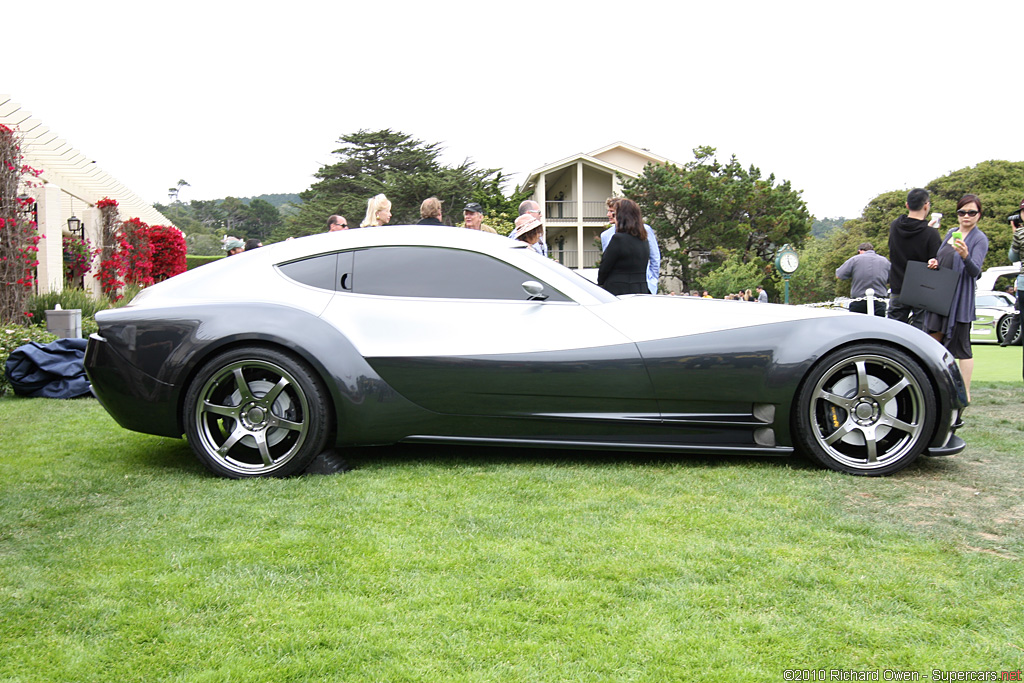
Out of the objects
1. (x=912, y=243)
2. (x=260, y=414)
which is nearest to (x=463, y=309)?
(x=260, y=414)

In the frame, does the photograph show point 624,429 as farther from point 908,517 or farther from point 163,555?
point 163,555

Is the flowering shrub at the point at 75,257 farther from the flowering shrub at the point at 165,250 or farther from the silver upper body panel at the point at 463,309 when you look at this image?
the silver upper body panel at the point at 463,309

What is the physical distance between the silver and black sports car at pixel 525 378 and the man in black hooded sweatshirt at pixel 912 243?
244cm

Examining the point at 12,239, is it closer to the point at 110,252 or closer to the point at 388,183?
the point at 110,252

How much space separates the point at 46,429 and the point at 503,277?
3507 mm

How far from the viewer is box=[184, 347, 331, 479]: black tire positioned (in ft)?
13.5

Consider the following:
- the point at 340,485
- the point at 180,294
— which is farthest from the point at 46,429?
the point at 340,485

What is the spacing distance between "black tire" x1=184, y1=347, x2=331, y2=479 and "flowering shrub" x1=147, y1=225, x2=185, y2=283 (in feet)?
74.9

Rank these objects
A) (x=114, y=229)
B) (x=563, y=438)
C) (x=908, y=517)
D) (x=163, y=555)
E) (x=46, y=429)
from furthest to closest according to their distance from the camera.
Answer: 1. (x=114, y=229)
2. (x=46, y=429)
3. (x=563, y=438)
4. (x=908, y=517)
5. (x=163, y=555)

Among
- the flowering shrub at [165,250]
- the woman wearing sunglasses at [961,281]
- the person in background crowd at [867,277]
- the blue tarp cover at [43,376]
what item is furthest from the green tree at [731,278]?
the blue tarp cover at [43,376]

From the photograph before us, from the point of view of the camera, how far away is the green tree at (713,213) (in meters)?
42.3

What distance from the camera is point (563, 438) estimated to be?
4195mm

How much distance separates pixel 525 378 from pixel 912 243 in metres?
3.97

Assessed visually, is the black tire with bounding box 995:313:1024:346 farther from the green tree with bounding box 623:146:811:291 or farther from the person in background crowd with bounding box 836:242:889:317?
the green tree with bounding box 623:146:811:291
